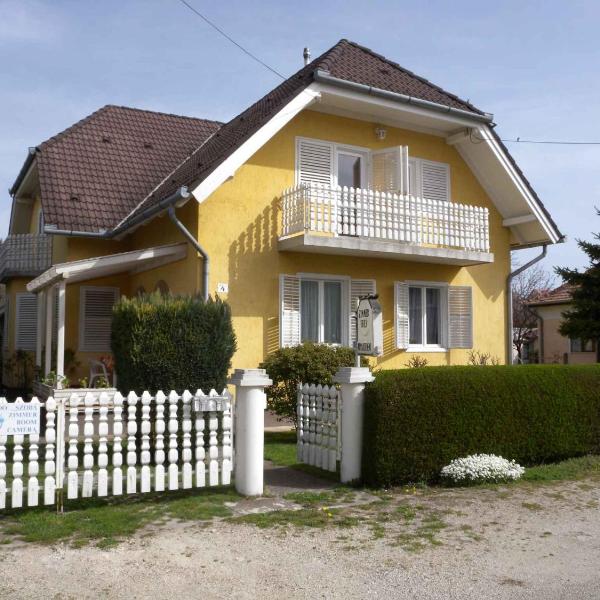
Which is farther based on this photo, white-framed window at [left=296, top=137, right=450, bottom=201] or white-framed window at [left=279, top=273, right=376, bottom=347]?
white-framed window at [left=296, top=137, right=450, bottom=201]

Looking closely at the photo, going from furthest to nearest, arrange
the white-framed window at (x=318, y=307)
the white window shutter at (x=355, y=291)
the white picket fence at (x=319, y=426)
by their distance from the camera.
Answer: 1. the white window shutter at (x=355, y=291)
2. the white-framed window at (x=318, y=307)
3. the white picket fence at (x=319, y=426)

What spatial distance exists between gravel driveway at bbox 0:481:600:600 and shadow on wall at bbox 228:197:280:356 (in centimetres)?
758

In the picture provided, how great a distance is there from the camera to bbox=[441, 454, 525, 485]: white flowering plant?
864cm

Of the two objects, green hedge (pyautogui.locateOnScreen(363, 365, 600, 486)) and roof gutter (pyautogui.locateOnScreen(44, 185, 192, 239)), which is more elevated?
roof gutter (pyautogui.locateOnScreen(44, 185, 192, 239))

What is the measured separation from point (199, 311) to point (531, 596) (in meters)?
6.25

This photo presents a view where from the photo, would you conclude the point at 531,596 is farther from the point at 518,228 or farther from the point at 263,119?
the point at 518,228

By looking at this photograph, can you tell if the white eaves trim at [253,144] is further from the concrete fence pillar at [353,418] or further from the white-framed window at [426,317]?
the concrete fence pillar at [353,418]

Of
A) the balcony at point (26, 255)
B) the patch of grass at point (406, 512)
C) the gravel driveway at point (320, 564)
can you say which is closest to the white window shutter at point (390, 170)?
the patch of grass at point (406, 512)

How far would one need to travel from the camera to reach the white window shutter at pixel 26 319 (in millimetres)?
20250

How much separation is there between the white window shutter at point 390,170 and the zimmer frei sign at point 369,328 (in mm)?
5796

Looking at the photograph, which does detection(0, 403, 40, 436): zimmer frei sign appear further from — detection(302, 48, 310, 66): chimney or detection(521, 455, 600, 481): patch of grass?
detection(302, 48, 310, 66): chimney

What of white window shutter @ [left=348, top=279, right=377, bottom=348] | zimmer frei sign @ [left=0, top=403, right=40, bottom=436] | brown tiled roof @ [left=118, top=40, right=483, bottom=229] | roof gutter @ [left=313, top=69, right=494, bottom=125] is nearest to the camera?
zimmer frei sign @ [left=0, top=403, right=40, bottom=436]

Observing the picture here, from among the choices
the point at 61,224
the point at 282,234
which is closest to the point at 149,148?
the point at 61,224

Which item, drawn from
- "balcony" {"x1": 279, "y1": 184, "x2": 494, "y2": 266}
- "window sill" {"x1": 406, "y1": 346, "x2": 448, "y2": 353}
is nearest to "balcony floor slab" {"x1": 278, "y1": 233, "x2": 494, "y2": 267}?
"balcony" {"x1": 279, "y1": 184, "x2": 494, "y2": 266}
